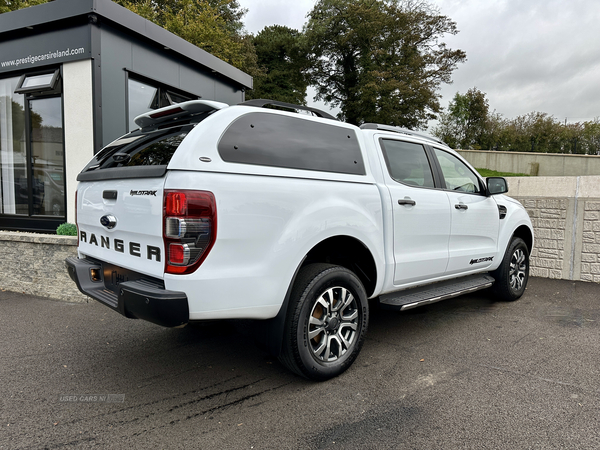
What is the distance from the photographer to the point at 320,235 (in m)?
2.94

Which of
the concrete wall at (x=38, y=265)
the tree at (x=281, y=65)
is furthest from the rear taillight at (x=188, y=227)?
the tree at (x=281, y=65)

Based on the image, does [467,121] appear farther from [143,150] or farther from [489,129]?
[143,150]

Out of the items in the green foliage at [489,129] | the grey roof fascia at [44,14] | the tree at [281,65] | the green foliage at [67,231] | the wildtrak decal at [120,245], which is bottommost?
the green foliage at [67,231]

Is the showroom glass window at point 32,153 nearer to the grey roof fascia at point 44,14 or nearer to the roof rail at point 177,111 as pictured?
the grey roof fascia at point 44,14

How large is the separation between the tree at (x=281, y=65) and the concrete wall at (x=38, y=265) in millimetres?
30319

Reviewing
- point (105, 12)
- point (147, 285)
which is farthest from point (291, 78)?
point (147, 285)

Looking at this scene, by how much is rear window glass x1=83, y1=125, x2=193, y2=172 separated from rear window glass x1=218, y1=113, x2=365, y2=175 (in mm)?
366

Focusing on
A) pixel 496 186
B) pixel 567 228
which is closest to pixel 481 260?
pixel 496 186

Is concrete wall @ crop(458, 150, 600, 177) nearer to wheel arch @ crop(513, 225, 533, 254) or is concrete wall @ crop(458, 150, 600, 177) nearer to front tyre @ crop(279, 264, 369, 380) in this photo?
wheel arch @ crop(513, 225, 533, 254)

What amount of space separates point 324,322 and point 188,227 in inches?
50.6

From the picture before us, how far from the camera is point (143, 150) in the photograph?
2969mm

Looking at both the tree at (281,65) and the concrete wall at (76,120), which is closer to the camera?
the concrete wall at (76,120)

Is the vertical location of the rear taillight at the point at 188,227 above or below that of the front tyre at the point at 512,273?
above

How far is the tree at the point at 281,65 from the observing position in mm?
34719
